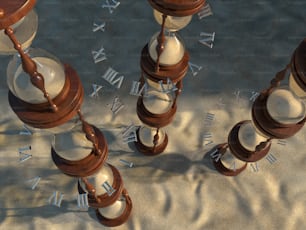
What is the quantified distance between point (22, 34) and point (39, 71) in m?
0.15

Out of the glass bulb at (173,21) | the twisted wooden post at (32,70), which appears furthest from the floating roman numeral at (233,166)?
the twisted wooden post at (32,70)

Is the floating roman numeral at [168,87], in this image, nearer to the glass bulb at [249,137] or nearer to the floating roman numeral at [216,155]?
the glass bulb at [249,137]

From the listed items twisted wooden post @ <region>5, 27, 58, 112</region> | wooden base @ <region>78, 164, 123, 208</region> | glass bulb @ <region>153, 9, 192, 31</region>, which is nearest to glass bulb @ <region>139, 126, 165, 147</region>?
wooden base @ <region>78, 164, 123, 208</region>

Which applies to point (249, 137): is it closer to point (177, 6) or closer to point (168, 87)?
point (168, 87)

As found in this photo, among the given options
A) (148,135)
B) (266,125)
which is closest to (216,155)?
(148,135)

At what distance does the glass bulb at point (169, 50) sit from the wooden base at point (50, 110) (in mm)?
692

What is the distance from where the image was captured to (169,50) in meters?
2.14

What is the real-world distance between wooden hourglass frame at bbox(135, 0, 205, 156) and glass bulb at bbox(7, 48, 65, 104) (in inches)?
22.1

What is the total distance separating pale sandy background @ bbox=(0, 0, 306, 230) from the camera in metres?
3.24

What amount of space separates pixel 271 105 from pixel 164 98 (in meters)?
0.72

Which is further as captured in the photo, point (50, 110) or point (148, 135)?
point (148, 135)

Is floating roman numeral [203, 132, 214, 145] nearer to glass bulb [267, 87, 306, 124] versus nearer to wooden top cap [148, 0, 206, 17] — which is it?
glass bulb [267, 87, 306, 124]

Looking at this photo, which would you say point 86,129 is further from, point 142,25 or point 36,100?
point 142,25

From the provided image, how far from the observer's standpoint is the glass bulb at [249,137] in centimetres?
275
